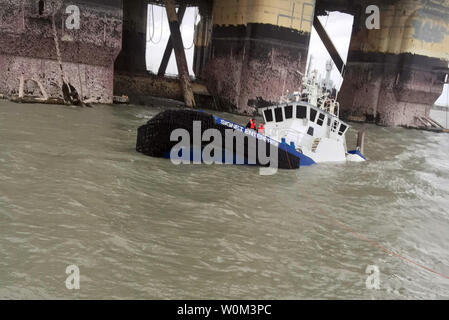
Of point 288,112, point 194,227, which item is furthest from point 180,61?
point 194,227

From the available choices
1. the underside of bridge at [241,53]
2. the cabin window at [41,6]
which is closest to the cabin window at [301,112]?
the underside of bridge at [241,53]

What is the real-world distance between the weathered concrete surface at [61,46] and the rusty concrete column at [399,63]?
2005cm

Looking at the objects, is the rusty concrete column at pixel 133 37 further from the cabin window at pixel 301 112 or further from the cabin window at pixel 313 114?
the cabin window at pixel 313 114

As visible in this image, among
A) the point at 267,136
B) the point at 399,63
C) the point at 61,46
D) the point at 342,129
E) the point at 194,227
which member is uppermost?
the point at 399,63

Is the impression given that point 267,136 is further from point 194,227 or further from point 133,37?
point 133,37

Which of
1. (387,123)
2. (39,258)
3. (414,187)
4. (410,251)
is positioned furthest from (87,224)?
(387,123)

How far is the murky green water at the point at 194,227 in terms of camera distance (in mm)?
4707

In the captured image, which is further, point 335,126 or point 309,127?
point 335,126

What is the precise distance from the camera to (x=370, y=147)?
770 inches

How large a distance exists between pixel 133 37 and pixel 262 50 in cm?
1446

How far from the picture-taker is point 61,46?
17.7 m

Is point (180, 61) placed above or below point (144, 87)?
above

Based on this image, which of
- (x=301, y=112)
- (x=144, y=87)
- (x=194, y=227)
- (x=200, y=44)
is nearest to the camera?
(x=194, y=227)
